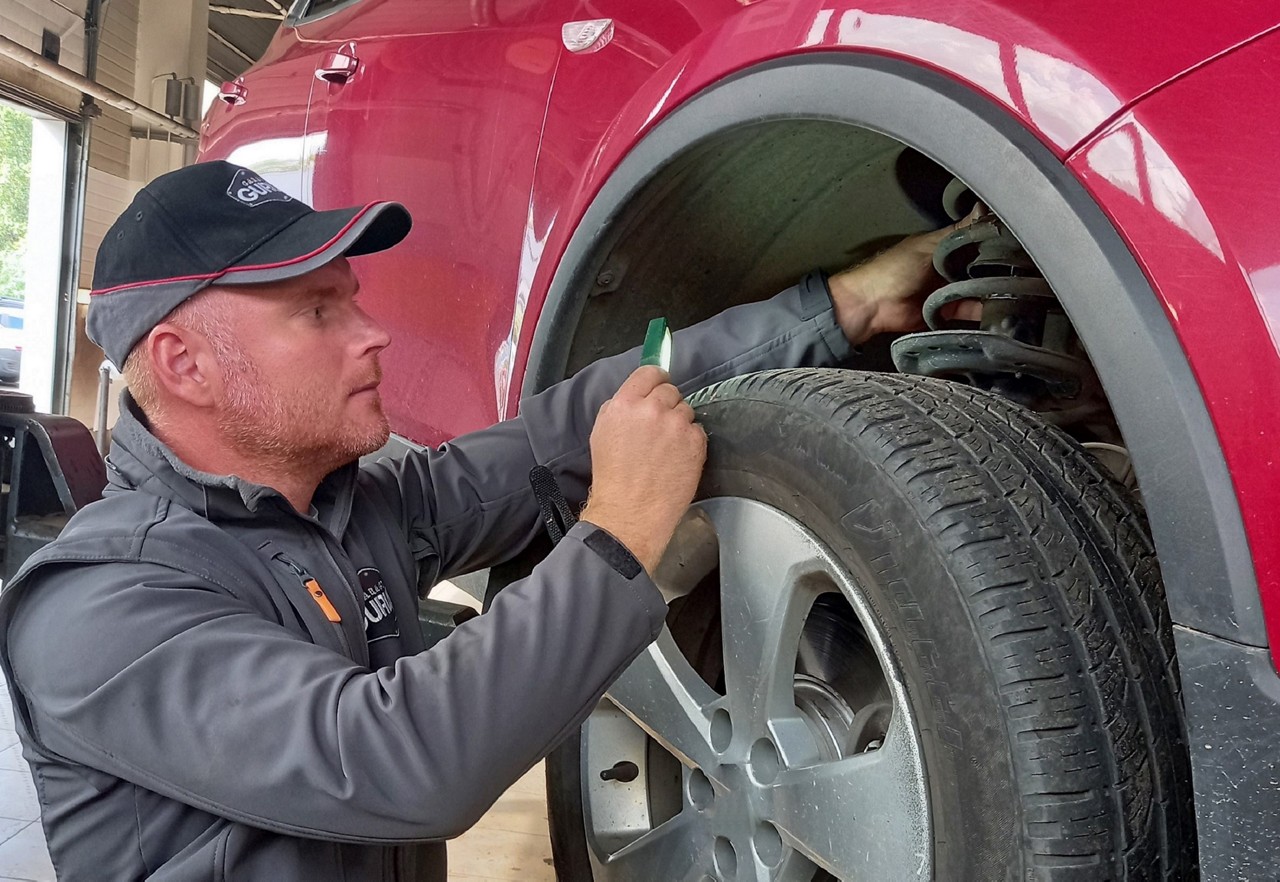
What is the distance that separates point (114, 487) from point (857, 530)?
0.92 metres

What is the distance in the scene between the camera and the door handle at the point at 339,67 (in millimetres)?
2084

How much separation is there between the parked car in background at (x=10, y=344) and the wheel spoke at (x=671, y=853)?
7968mm

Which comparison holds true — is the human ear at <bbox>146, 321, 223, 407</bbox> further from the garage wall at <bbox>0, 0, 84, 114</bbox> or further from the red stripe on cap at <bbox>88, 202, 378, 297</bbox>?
the garage wall at <bbox>0, 0, 84, 114</bbox>

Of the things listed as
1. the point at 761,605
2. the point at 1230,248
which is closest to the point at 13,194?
the point at 761,605

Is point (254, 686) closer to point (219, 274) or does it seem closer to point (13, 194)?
point (219, 274)

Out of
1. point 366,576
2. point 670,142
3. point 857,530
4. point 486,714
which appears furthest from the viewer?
point 366,576

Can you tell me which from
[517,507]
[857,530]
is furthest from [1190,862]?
[517,507]

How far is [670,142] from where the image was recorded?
1.25m

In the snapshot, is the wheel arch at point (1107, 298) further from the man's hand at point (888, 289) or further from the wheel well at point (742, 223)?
the man's hand at point (888, 289)

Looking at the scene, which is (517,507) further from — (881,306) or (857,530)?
(857,530)

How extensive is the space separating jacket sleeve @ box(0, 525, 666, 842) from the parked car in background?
7.91 meters

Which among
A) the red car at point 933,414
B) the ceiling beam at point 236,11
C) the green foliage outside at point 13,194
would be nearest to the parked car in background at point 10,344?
the green foliage outside at point 13,194

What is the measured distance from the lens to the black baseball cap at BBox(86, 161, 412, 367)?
4.21ft

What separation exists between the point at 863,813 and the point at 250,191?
3.50 feet
